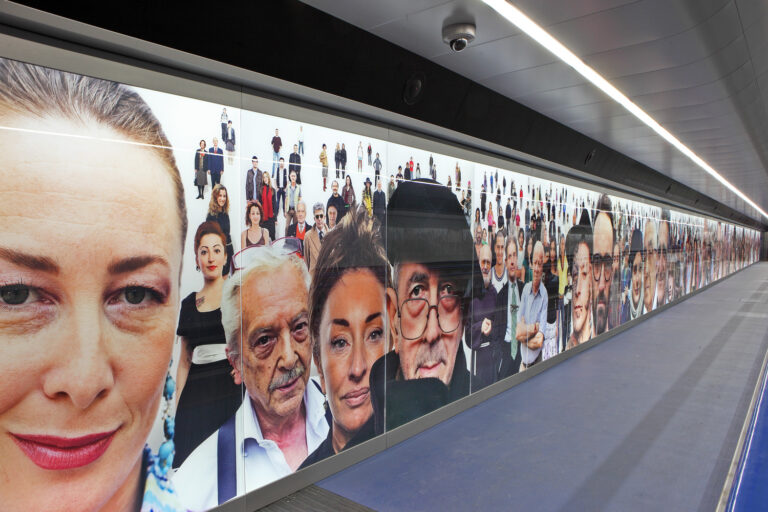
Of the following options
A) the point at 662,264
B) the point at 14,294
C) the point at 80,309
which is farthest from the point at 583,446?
the point at 662,264

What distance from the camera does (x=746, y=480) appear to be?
3469 millimetres

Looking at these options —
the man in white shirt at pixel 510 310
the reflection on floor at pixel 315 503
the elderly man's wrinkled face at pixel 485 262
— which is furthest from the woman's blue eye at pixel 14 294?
the man in white shirt at pixel 510 310

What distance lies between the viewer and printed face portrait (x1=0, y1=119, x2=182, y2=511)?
2064 mm

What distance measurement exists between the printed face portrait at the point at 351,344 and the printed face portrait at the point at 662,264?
10382mm

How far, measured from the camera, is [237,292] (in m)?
2.92

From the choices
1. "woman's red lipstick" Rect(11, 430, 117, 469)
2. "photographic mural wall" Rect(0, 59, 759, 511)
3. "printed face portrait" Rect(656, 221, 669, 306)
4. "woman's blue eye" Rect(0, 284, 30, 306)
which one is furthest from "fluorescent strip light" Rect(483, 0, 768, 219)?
"printed face portrait" Rect(656, 221, 669, 306)

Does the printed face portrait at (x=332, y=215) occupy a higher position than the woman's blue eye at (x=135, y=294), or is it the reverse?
the printed face portrait at (x=332, y=215)

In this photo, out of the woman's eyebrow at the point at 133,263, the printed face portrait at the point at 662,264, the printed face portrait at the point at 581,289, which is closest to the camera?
the woman's eyebrow at the point at 133,263

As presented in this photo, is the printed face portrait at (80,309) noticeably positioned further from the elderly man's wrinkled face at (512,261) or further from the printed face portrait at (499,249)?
the elderly man's wrinkled face at (512,261)

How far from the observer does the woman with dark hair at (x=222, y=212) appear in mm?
2771

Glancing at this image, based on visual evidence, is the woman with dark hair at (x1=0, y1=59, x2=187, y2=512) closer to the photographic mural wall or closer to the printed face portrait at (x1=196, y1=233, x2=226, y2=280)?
the photographic mural wall

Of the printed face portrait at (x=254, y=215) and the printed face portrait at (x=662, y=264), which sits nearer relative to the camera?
the printed face portrait at (x=254, y=215)

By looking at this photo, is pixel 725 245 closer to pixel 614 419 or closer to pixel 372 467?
pixel 614 419

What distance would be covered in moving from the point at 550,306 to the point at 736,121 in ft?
10.2
